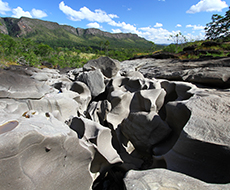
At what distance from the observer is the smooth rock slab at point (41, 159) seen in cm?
146

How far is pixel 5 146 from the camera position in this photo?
1416 mm

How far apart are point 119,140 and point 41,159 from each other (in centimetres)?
188

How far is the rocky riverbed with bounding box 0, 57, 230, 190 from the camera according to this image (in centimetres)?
148

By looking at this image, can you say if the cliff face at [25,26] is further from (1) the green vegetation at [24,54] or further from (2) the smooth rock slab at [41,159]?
(2) the smooth rock slab at [41,159]

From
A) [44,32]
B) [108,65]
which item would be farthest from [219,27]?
[44,32]

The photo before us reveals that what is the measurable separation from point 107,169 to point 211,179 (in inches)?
61.1

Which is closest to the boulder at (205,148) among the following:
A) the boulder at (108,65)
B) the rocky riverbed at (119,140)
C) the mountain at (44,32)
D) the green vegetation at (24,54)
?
the rocky riverbed at (119,140)

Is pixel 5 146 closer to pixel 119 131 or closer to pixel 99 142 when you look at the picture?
pixel 99 142

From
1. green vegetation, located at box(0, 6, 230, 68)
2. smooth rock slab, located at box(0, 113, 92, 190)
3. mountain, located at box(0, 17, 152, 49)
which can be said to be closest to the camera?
smooth rock slab, located at box(0, 113, 92, 190)

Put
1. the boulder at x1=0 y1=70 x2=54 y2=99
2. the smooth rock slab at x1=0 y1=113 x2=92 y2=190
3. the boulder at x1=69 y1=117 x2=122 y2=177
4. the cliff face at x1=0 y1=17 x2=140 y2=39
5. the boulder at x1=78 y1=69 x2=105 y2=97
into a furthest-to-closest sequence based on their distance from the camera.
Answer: the cliff face at x1=0 y1=17 x2=140 y2=39, the boulder at x1=78 y1=69 x2=105 y2=97, the boulder at x1=0 y1=70 x2=54 y2=99, the boulder at x1=69 y1=117 x2=122 y2=177, the smooth rock slab at x1=0 y1=113 x2=92 y2=190

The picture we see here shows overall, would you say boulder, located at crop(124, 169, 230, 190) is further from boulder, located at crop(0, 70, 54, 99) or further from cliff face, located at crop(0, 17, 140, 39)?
cliff face, located at crop(0, 17, 140, 39)

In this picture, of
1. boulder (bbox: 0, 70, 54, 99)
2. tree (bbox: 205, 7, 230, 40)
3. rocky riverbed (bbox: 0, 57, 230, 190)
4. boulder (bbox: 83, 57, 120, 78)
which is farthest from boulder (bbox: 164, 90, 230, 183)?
tree (bbox: 205, 7, 230, 40)

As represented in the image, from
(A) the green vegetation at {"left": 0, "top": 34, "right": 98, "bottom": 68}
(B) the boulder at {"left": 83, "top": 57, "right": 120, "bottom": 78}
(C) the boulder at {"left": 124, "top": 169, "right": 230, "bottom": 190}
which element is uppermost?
(A) the green vegetation at {"left": 0, "top": 34, "right": 98, "bottom": 68}

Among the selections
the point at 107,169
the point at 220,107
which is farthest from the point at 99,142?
the point at 220,107
